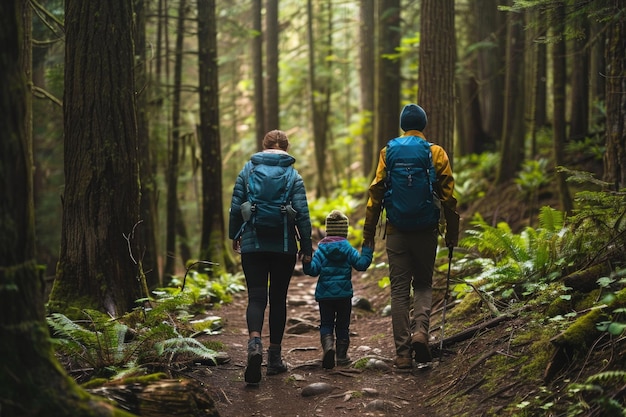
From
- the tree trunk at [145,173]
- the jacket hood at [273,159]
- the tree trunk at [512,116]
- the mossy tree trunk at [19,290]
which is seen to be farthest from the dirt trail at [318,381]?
the tree trunk at [512,116]

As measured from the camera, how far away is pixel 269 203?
248 inches

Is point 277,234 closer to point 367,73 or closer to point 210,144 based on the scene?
point 210,144

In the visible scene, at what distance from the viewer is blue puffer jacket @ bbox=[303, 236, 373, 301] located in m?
6.75

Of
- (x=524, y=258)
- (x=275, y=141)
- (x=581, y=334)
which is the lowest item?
(x=581, y=334)

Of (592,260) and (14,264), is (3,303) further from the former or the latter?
(592,260)

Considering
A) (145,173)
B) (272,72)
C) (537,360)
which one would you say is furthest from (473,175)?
(537,360)

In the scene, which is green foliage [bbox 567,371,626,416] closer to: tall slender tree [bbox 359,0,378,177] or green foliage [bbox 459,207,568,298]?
green foliage [bbox 459,207,568,298]

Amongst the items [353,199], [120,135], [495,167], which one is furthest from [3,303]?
[353,199]

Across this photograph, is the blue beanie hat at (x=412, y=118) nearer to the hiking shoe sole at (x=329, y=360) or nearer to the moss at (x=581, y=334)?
the hiking shoe sole at (x=329, y=360)

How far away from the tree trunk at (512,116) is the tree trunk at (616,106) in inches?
228

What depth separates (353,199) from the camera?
20594 mm

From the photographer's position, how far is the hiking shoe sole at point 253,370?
19.6 feet

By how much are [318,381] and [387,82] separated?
11771mm

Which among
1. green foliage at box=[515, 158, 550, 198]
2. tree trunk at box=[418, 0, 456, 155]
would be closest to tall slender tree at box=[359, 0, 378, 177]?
green foliage at box=[515, 158, 550, 198]
